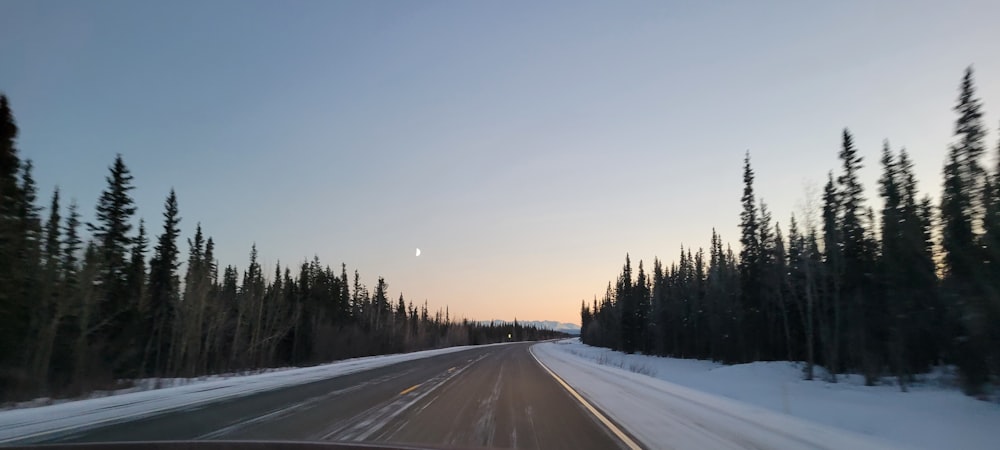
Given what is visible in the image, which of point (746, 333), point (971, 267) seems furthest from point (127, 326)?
point (746, 333)

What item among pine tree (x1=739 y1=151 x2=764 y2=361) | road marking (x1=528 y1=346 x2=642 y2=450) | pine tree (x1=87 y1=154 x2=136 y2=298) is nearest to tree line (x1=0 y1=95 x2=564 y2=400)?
pine tree (x1=87 y1=154 x2=136 y2=298)

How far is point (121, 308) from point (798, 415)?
41604 millimetres

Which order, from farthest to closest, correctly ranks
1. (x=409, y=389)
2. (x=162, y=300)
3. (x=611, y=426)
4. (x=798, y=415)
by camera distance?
(x=162, y=300) < (x=409, y=389) < (x=798, y=415) < (x=611, y=426)

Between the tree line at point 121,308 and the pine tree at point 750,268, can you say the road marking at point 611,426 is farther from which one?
the pine tree at point 750,268

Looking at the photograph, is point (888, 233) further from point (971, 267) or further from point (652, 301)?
point (652, 301)

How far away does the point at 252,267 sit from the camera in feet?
231

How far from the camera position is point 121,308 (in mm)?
40125

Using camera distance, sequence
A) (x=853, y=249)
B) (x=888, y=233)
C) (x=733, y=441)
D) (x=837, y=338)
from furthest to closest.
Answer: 1. (x=853, y=249)
2. (x=837, y=338)
3. (x=888, y=233)
4. (x=733, y=441)

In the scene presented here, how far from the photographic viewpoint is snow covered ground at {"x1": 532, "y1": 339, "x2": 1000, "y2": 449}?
9352 mm

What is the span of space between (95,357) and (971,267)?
39.7 metres

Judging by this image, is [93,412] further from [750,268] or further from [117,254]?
[750,268]

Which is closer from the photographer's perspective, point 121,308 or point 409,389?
point 409,389

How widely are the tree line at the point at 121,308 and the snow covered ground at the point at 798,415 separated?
19280 millimetres

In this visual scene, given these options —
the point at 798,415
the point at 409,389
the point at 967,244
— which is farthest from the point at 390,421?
the point at 967,244
